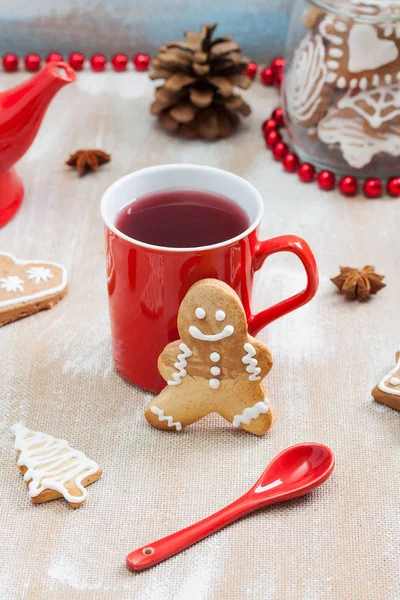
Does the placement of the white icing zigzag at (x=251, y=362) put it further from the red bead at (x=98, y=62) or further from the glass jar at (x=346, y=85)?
the red bead at (x=98, y=62)

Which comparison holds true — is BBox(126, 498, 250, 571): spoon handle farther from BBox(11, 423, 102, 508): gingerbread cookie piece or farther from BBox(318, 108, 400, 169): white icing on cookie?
BBox(318, 108, 400, 169): white icing on cookie

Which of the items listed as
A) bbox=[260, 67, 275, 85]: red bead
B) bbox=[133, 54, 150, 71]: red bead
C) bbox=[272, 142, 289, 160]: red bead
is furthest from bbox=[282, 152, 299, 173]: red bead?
bbox=[133, 54, 150, 71]: red bead

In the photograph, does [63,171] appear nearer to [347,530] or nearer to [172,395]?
[172,395]

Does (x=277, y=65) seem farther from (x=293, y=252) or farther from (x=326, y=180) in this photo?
(x=293, y=252)

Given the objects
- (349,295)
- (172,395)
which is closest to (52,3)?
(349,295)

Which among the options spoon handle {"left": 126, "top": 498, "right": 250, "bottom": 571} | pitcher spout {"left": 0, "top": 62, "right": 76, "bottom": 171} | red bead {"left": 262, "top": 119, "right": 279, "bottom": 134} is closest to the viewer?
spoon handle {"left": 126, "top": 498, "right": 250, "bottom": 571}

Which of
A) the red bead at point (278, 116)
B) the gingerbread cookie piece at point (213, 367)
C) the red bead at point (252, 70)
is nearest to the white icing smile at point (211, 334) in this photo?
the gingerbread cookie piece at point (213, 367)
